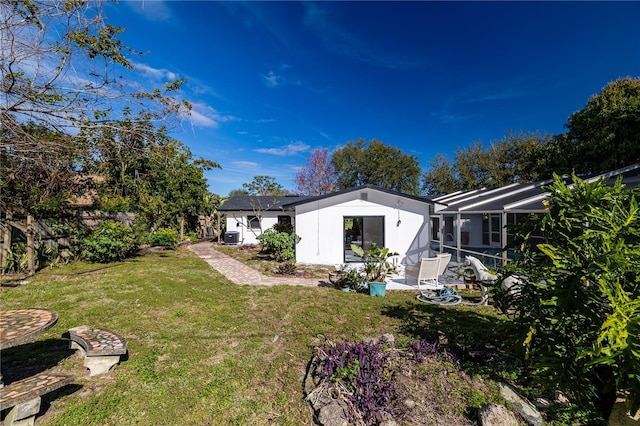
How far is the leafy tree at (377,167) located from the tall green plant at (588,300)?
32.3 metres

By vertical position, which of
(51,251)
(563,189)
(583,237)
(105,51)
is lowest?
(51,251)

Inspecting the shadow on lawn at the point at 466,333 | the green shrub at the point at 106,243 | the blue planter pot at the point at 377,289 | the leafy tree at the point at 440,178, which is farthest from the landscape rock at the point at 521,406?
the leafy tree at the point at 440,178

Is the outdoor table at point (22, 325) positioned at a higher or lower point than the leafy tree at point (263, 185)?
lower

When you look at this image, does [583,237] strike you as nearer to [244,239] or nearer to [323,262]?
[323,262]

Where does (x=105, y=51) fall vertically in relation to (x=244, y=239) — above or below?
above

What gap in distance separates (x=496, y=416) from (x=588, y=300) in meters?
1.42

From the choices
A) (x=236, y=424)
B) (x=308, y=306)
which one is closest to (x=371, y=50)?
(x=308, y=306)

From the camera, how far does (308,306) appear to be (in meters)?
6.71

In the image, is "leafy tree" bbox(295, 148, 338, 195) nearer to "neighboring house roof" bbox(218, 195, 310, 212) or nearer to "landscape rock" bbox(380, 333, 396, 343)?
"neighboring house roof" bbox(218, 195, 310, 212)

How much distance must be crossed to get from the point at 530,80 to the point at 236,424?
22.3 m

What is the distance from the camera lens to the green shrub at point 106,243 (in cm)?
1127

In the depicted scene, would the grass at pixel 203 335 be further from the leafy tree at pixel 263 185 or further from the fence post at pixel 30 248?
the leafy tree at pixel 263 185

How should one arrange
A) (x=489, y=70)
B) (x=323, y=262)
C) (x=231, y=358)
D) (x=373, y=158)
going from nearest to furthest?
1. (x=231, y=358)
2. (x=323, y=262)
3. (x=489, y=70)
4. (x=373, y=158)

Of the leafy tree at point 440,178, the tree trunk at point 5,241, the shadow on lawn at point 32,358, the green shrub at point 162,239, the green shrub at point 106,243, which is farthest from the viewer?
the leafy tree at point 440,178
